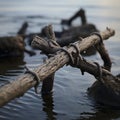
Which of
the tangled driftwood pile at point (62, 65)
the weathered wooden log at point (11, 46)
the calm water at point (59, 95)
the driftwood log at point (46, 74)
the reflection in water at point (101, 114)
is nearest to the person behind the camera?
the driftwood log at point (46, 74)

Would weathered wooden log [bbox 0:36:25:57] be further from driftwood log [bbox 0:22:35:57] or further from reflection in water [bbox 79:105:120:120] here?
reflection in water [bbox 79:105:120:120]

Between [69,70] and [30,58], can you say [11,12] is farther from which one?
[69,70]

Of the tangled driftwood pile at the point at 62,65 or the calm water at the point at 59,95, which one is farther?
the calm water at the point at 59,95

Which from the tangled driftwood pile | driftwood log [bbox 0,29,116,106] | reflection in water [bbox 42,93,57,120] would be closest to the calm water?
reflection in water [bbox 42,93,57,120]

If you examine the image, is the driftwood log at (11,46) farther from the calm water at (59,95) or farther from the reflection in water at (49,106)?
the reflection in water at (49,106)

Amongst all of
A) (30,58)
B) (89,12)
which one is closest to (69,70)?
(30,58)

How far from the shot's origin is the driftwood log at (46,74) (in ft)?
18.7

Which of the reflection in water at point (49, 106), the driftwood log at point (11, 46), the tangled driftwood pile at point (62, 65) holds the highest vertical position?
the tangled driftwood pile at point (62, 65)

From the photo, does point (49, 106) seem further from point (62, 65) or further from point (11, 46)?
point (11, 46)

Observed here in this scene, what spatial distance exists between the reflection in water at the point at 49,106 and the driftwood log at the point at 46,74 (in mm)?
1142

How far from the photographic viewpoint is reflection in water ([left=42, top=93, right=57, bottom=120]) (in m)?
7.78

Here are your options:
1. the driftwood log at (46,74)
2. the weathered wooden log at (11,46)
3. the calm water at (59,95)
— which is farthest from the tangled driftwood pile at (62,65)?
the weathered wooden log at (11,46)

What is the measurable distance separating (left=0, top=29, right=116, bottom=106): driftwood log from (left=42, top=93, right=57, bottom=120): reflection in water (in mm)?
1142

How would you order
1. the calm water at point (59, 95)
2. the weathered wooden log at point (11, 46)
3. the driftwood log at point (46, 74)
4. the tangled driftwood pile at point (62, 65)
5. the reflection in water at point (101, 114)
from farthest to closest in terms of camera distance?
the weathered wooden log at point (11, 46) → the calm water at point (59, 95) → the reflection in water at point (101, 114) → the tangled driftwood pile at point (62, 65) → the driftwood log at point (46, 74)
